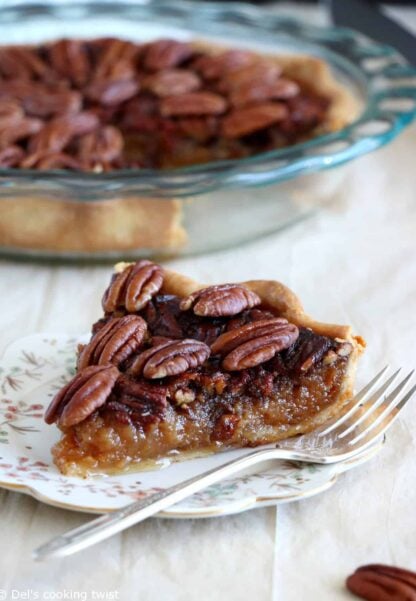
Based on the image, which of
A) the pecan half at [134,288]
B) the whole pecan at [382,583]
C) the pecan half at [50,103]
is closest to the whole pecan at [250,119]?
the pecan half at [50,103]

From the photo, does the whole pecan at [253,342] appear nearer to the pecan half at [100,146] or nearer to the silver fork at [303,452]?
the silver fork at [303,452]

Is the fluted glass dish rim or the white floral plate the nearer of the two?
the white floral plate

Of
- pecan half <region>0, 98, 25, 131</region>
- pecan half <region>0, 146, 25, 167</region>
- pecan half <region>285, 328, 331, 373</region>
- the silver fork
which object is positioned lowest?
pecan half <region>0, 98, 25, 131</region>

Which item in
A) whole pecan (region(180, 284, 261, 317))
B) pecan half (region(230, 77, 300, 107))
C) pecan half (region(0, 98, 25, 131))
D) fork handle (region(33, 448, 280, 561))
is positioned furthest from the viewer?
pecan half (region(230, 77, 300, 107))

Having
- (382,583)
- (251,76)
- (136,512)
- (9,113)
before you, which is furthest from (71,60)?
(382,583)

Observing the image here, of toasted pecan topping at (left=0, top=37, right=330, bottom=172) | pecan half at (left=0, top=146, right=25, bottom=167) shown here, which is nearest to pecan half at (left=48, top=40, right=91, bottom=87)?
toasted pecan topping at (left=0, top=37, right=330, bottom=172)

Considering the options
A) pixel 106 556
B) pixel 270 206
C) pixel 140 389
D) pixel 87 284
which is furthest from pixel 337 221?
pixel 106 556

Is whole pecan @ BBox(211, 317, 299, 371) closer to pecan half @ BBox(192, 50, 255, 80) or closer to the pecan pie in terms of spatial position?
the pecan pie

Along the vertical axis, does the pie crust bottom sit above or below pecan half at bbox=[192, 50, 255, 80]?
above
